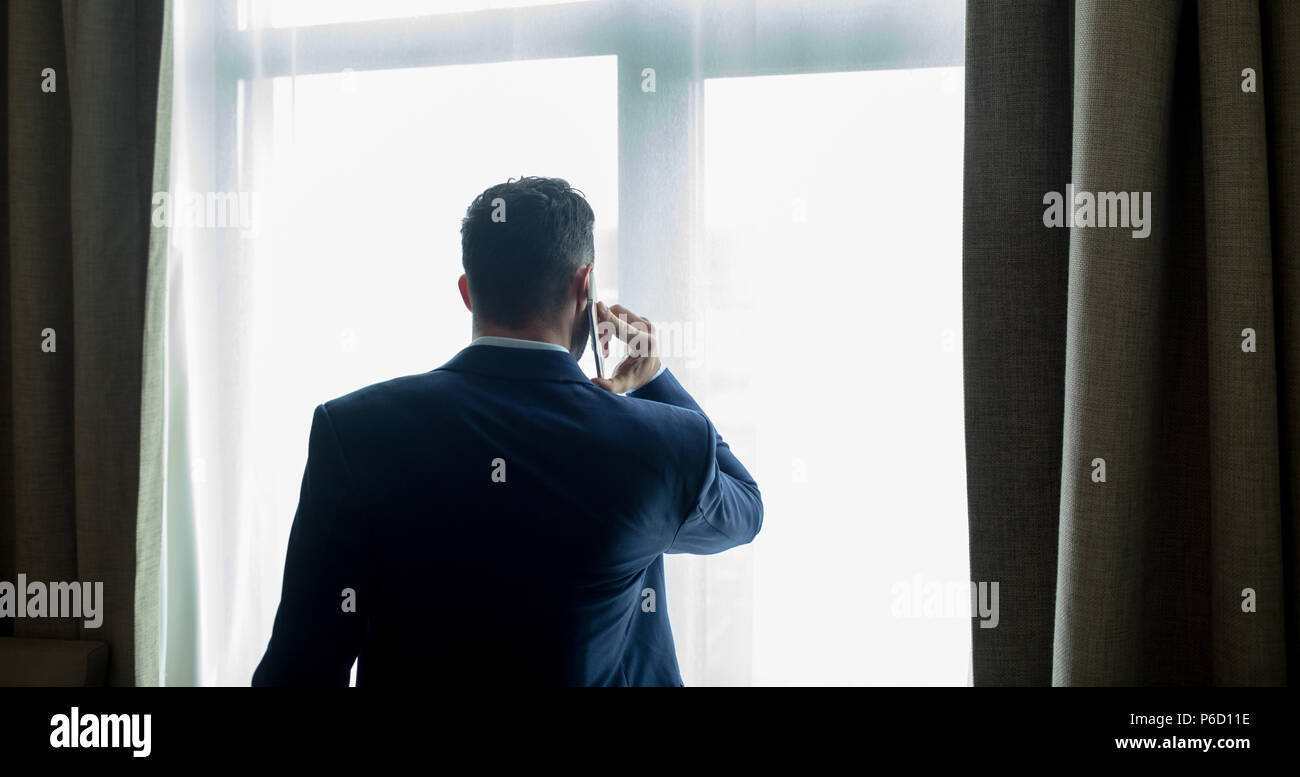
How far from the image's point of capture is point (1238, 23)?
94 centimetres

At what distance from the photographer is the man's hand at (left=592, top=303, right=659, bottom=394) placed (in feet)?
3.51

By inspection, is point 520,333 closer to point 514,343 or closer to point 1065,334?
point 514,343

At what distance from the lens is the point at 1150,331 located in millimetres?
958

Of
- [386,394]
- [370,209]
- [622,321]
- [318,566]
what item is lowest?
[318,566]

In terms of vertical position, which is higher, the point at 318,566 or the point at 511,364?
the point at 511,364

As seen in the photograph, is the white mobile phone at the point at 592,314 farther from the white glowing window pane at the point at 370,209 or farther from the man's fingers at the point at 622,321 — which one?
the white glowing window pane at the point at 370,209

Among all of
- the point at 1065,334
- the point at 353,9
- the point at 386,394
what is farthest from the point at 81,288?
the point at 1065,334

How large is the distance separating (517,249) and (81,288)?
943 millimetres

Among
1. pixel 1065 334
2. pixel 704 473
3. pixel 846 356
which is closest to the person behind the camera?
pixel 704 473

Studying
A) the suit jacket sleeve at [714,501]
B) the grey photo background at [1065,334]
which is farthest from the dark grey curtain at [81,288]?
the suit jacket sleeve at [714,501]

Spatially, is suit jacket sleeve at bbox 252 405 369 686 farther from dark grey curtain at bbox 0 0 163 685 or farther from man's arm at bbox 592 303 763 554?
dark grey curtain at bbox 0 0 163 685

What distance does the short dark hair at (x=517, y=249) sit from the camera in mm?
910

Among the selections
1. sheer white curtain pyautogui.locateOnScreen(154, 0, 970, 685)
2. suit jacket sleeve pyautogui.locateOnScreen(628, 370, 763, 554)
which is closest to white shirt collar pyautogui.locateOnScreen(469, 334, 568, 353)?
suit jacket sleeve pyautogui.locateOnScreen(628, 370, 763, 554)

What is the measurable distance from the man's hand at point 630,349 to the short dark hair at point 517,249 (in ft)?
0.49
